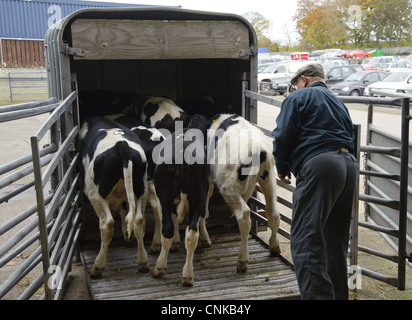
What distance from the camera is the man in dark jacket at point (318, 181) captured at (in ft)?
13.2

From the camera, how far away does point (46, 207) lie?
197 inches

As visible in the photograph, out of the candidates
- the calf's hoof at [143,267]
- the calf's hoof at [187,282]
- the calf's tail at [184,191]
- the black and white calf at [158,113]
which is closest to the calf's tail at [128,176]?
the calf's tail at [184,191]

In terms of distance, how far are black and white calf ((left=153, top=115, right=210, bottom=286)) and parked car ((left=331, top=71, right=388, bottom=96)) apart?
73.9ft

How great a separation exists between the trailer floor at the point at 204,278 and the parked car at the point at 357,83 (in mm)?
22046

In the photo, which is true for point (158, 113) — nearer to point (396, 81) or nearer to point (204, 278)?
point (204, 278)

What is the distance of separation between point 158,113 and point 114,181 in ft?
5.86

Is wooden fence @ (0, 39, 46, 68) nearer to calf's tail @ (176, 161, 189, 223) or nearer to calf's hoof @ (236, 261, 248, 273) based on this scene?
calf's tail @ (176, 161, 189, 223)

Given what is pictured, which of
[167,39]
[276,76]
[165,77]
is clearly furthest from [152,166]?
[276,76]

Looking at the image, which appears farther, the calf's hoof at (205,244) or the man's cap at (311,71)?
the calf's hoof at (205,244)

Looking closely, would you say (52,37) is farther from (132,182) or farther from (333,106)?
(333,106)

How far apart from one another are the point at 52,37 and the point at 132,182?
2456mm

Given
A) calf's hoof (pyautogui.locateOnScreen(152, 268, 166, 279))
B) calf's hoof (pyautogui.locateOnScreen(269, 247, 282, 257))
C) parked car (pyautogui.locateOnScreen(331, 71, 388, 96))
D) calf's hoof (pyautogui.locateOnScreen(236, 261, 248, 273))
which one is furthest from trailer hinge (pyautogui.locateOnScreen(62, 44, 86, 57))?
parked car (pyautogui.locateOnScreen(331, 71, 388, 96))

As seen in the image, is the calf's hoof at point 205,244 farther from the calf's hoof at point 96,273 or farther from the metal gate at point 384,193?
the calf's hoof at point 96,273

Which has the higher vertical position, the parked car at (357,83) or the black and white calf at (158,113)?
the black and white calf at (158,113)
